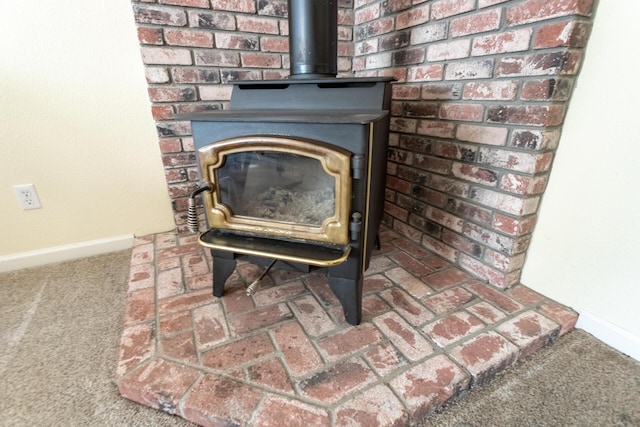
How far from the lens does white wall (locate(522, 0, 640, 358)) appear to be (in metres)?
0.87

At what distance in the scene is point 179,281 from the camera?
1274 millimetres

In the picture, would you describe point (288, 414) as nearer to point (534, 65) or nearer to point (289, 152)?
point (289, 152)

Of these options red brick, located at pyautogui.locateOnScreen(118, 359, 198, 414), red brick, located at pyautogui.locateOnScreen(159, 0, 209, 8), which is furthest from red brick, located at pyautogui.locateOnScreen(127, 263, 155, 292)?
red brick, located at pyautogui.locateOnScreen(159, 0, 209, 8)

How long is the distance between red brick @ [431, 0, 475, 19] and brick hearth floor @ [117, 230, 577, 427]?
0.98 m

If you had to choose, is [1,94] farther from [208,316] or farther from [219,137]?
[208,316]

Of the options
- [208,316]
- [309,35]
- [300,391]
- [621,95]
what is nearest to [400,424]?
[300,391]

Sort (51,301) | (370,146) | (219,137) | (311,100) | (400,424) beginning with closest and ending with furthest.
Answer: (400,424) → (370,146) → (219,137) → (311,100) → (51,301)

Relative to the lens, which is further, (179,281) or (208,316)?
(179,281)

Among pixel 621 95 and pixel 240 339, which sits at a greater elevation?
pixel 621 95

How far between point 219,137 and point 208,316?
0.60 meters

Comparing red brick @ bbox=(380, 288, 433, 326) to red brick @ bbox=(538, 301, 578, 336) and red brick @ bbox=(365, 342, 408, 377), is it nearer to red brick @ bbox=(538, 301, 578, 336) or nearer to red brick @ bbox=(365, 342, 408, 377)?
red brick @ bbox=(365, 342, 408, 377)

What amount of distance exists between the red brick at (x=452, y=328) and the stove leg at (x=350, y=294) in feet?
0.74

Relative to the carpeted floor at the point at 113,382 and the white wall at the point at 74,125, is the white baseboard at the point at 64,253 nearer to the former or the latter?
the white wall at the point at 74,125

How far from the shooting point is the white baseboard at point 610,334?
961 millimetres
